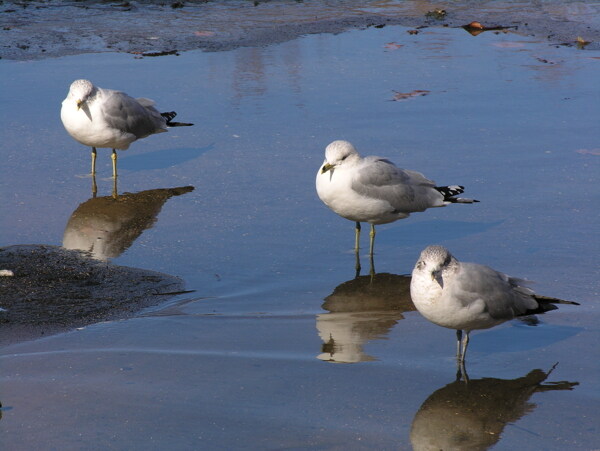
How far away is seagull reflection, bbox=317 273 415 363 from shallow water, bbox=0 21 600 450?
20 millimetres

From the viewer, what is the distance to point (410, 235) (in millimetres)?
7227

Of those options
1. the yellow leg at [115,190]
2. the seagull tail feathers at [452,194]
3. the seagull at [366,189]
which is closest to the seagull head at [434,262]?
the seagull at [366,189]

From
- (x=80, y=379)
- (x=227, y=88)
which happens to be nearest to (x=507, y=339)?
(x=80, y=379)

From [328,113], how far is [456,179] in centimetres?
211

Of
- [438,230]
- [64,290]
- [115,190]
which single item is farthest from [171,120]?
[64,290]

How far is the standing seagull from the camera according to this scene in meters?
8.42

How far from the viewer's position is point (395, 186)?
22.9ft

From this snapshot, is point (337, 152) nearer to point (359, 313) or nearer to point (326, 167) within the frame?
point (326, 167)

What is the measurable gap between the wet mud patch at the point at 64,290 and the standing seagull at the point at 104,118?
6.64 feet

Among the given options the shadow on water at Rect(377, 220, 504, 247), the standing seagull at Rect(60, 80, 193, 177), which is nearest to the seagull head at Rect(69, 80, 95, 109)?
the standing seagull at Rect(60, 80, 193, 177)

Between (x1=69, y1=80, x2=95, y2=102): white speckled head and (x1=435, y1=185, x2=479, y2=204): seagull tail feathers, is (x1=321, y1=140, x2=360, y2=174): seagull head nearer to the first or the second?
(x1=435, y1=185, x2=479, y2=204): seagull tail feathers

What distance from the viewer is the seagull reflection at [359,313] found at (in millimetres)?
5227

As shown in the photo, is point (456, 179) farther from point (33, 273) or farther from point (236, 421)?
point (236, 421)

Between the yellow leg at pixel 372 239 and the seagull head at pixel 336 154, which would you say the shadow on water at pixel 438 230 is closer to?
the yellow leg at pixel 372 239
